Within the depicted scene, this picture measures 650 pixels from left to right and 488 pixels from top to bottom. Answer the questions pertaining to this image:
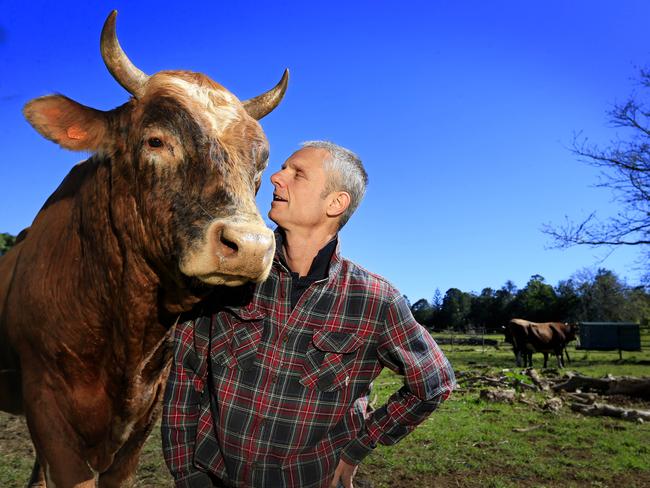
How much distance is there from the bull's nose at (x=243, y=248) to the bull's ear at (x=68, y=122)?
3.90ft

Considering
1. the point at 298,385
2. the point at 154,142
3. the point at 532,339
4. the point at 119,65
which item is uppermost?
the point at 119,65

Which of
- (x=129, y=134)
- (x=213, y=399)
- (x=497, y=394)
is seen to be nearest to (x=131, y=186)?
(x=129, y=134)

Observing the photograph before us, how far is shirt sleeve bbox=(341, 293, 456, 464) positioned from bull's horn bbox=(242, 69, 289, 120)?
158cm

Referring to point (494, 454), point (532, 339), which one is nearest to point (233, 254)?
point (494, 454)

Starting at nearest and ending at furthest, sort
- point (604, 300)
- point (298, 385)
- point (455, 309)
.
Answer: point (298, 385) → point (604, 300) → point (455, 309)

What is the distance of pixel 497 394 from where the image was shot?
11.8 m

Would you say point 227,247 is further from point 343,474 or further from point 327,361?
point 343,474

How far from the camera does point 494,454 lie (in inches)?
282

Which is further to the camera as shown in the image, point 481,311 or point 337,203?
point 481,311

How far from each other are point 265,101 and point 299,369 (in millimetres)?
1793

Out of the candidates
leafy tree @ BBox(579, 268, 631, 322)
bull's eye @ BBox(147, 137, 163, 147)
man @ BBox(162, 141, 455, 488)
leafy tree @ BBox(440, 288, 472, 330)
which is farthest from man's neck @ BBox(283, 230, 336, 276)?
leafy tree @ BBox(440, 288, 472, 330)

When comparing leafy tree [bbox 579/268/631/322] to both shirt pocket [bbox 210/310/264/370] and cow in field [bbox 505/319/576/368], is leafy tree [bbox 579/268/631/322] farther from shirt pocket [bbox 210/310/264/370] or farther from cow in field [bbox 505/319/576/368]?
shirt pocket [bbox 210/310/264/370]

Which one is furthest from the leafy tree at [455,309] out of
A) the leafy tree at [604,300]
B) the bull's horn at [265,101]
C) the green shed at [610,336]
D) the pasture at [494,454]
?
the bull's horn at [265,101]

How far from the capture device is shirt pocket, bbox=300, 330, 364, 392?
2357 millimetres
